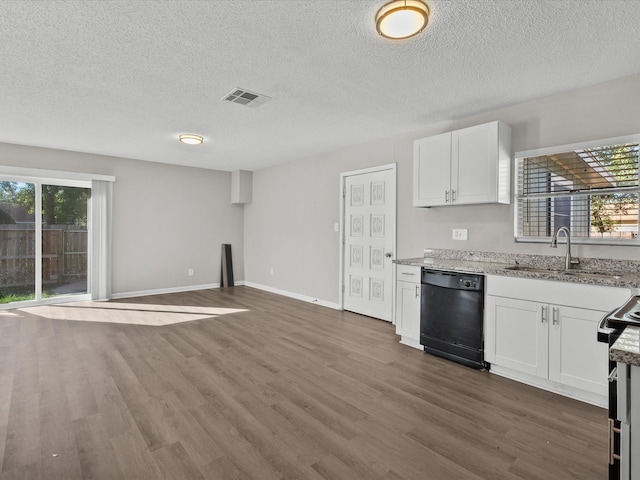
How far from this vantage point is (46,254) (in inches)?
213

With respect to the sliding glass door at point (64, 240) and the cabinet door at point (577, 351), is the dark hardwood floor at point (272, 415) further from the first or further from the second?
the sliding glass door at point (64, 240)

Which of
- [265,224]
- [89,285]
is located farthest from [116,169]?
[265,224]

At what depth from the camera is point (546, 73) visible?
273cm

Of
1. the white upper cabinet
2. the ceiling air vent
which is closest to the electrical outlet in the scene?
the white upper cabinet

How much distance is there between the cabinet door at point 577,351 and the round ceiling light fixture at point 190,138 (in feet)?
14.5

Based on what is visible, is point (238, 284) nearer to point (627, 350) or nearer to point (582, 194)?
point (582, 194)

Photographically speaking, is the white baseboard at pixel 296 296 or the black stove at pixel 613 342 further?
the white baseboard at pixel 296 296

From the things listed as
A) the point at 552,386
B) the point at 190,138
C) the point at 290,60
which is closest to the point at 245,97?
the point at 290,60

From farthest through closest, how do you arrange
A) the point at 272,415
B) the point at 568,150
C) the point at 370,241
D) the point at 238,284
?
the point at 238,284 < the point at 370,241 < the point at 568,150 < the point at 272,415

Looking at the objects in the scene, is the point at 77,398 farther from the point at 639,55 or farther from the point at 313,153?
the point at 639,55

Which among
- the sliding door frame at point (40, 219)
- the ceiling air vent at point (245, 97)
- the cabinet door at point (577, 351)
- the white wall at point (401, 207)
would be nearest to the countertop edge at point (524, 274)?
the cabinet door at point (577, 351)

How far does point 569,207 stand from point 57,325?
5.87m

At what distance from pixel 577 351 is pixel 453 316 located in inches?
37.7

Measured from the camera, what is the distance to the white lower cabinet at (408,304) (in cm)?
355
